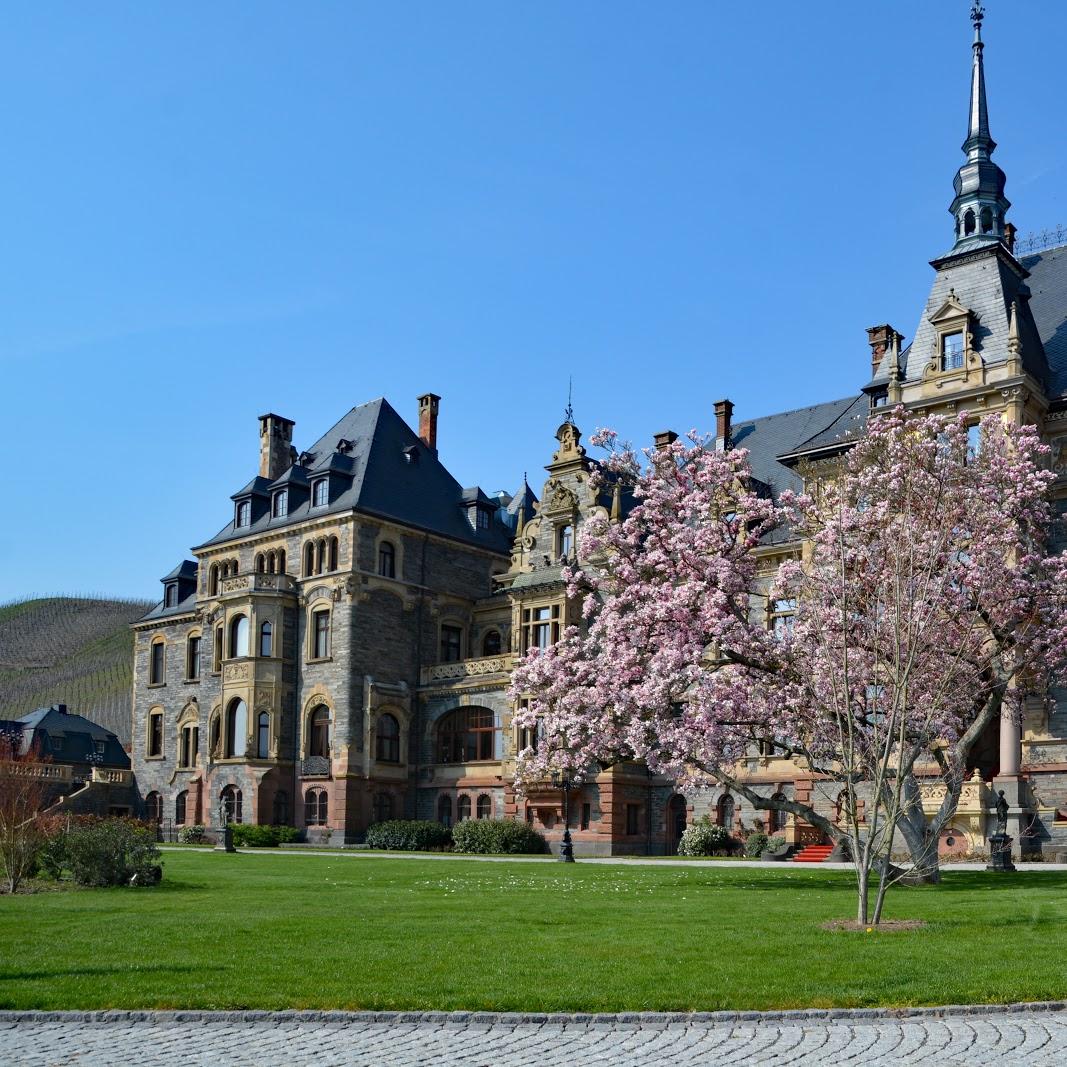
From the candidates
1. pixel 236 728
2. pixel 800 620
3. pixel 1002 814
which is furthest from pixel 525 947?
pixel 236 728

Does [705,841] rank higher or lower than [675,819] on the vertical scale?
lower

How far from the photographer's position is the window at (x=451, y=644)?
58.3 meters

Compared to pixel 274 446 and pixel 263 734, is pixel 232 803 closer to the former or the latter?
pixel 263 734

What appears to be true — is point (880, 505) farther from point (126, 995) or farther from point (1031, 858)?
point (126, 995)

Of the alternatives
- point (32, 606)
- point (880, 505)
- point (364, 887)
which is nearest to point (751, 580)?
point (880, 505)

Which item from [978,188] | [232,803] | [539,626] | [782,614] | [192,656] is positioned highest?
[978,188]

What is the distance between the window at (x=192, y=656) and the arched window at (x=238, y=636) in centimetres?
719

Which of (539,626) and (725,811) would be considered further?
(539,626)

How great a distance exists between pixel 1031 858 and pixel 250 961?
26.8m

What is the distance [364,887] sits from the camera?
26078 millimetres

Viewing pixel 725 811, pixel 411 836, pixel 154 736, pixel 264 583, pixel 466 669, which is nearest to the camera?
pixel 725 811

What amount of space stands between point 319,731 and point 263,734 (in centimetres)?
265

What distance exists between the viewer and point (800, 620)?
1119 inches

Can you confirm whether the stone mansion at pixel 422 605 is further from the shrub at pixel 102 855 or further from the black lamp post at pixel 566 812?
the shrub at pixel 102 855
